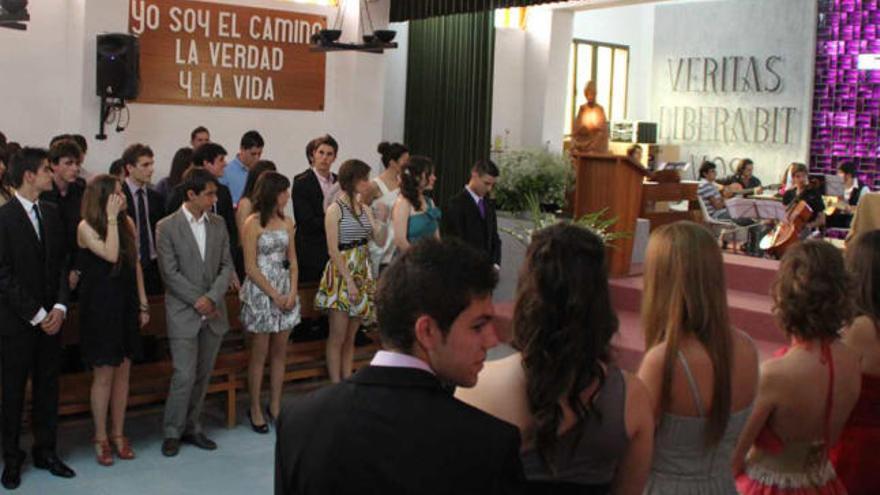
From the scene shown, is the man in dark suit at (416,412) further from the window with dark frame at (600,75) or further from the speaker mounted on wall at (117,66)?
the window with dark frame at (600,75)

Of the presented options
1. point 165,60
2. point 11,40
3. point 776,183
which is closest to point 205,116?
point 165,60

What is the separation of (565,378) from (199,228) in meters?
3.83

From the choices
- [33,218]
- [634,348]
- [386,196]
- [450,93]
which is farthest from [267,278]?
[450,93]

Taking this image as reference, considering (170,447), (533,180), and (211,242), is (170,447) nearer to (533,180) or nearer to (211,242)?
(211,242)

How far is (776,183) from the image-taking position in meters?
15.9

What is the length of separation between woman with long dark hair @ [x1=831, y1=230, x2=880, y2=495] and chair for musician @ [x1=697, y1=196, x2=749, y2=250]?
346 inches

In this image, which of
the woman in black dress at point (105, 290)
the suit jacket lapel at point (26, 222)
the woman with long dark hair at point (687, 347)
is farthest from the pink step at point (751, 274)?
the woman with long dark hair at point (687, 347)

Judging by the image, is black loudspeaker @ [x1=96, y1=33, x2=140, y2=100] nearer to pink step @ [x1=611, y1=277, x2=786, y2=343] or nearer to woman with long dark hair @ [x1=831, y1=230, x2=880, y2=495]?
pink step @ [x1=611, y1=277, x2=786, y2=343]

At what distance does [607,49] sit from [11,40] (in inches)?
401

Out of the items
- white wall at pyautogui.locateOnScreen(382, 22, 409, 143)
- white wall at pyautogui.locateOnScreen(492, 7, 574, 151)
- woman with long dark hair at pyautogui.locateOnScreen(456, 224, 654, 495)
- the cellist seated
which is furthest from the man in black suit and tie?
woman with long dark hair at pyautogui.locateOnScreen(456, 224, 654, 495)

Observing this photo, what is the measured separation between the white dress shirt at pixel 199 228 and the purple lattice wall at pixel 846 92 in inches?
457

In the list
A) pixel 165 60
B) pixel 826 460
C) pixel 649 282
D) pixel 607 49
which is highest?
pixel 607 49

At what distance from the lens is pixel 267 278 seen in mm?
6066

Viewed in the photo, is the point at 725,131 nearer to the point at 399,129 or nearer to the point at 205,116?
the point at 399,129
